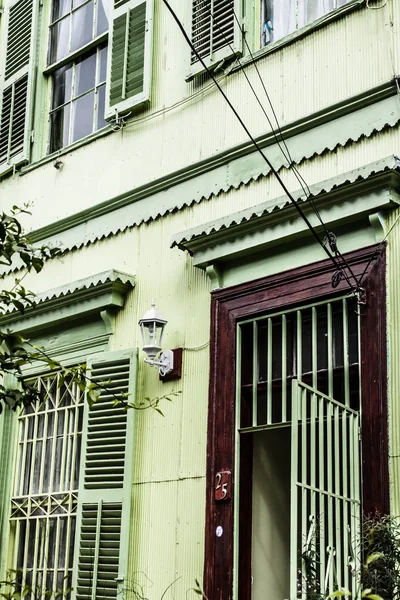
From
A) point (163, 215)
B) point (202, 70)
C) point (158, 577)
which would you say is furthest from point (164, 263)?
point (158, 577)

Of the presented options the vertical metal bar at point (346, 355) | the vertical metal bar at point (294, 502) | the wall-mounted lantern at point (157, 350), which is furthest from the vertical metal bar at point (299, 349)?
the wall-mounted lantern at point (157, 350)

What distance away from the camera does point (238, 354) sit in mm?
7223

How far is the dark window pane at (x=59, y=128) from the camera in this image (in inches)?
394

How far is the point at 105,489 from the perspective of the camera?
8.00 m

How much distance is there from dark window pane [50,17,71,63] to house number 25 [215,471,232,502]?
5.08m

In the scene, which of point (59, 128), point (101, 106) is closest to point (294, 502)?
point (101, 106)

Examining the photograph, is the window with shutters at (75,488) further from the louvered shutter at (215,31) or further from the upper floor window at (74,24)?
the upper floor window at (74,24)

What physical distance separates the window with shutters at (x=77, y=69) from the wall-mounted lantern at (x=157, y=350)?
2.55 metres

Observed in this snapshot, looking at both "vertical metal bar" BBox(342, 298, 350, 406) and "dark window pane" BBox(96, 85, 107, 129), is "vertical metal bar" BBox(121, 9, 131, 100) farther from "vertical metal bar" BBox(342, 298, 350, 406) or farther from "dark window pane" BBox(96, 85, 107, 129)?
"vertical metal bar" BBox(342, 298, 350, 406)

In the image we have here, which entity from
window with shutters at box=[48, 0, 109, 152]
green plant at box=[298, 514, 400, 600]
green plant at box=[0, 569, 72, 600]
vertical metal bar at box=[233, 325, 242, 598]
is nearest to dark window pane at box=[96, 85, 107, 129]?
window with shutters at box=[48, 0, 109, 152]

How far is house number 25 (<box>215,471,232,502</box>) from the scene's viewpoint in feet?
22.8

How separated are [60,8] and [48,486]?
495 centimetres

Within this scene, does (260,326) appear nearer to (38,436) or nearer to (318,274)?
(318,274)

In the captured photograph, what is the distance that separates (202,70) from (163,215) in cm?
123
